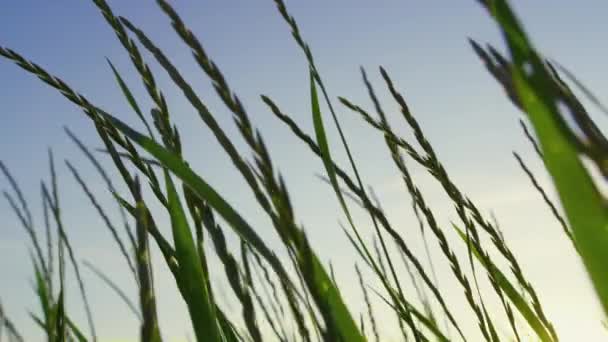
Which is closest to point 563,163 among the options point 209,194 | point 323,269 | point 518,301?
point 323,269

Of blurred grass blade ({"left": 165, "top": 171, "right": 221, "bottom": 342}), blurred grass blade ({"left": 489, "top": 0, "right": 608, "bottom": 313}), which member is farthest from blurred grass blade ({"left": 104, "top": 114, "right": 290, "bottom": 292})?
blurred grass blade ({"left": 489, "top": 0, "right": 608, "bottom": 313})

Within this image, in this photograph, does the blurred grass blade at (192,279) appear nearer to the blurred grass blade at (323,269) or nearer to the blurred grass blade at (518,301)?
the blurred grass blade at (323,269)

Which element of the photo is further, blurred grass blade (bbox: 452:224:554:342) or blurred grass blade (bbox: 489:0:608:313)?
blurred grass blade (bbox: 452:224:554:342)

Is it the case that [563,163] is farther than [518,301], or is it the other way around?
[518,301]

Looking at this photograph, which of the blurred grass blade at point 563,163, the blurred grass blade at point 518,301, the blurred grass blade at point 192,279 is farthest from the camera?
the blurred grass blade at point 518,301

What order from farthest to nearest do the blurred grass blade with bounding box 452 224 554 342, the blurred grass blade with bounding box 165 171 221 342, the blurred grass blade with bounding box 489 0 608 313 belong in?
the blurred grass blade with bounding box 452 224 554 342 → the blurred grass blade with bounding box 165 171 221 342 → the blurred grass blade with bounding box 489 0 608 313

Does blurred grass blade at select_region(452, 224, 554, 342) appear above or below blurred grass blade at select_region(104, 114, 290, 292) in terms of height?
below

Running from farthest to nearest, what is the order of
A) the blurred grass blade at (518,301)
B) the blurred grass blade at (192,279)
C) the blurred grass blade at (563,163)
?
the blurred grass blade at (518,301)
the blurred grass blade at (192,279)
the blurred grass blade at (563,163)

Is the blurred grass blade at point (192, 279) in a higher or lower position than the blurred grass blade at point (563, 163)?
higher

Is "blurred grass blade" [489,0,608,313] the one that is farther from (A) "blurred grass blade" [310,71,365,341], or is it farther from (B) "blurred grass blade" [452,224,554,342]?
(B) "blurred grass blade" [452,224,554,342]

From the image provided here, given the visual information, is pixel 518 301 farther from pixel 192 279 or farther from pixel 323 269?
pixel 192 279

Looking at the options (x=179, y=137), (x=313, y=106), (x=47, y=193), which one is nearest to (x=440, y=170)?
(x=313, y=106)

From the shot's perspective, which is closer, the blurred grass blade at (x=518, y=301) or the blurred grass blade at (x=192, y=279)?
the blurred grass blade at (x=192, y=279)

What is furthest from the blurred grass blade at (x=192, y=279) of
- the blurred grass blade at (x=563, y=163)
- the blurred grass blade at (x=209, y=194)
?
the blurred grass blade at (x=563, y=163)
